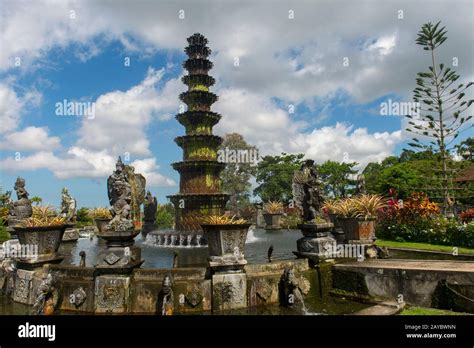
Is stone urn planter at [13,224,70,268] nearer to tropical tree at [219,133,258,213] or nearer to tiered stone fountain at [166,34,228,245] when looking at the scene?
tiered stone fountain at [166,34,228,245]

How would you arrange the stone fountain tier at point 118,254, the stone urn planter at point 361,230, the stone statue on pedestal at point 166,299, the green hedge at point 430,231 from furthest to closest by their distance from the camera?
the green hedge at point 430,231 → the stone urn planter at point 361,230 → the stone fountain tier at point 118,254 → the stone statue on pedestal at point 166,299

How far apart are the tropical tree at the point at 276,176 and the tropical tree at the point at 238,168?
5.02 ft

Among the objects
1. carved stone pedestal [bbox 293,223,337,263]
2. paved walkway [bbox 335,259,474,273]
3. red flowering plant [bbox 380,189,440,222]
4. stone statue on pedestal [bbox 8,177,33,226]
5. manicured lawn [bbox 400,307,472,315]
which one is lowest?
manicured lawn [bbox 400,307,472,315]

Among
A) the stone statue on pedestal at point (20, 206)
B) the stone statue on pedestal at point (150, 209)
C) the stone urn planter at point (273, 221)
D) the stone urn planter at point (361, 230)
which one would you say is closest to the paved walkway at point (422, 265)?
the stone urn planter at point (361, 230)

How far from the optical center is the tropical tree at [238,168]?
42.5 m

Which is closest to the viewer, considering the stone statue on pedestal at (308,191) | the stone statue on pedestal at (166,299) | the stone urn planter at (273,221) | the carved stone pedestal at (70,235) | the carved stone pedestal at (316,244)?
the stone statue on pedestal at (166,299)

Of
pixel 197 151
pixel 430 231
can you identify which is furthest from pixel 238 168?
pixel 430 231

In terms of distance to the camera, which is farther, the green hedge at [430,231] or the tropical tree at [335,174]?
the tropical tree at [335,174]

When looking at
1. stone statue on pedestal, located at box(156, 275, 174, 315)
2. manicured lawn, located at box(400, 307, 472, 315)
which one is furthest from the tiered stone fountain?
manicured lawn, located at box(400, 307, 472, 315)

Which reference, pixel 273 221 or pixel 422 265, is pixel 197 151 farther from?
pixel 422 265

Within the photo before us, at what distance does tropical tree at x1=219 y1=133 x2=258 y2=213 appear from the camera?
139ft

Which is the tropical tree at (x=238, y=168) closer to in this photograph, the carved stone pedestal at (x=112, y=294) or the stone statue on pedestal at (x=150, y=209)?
the stone statue on pedestal at (x=150, y=209)

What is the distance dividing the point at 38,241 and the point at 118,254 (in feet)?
7.74

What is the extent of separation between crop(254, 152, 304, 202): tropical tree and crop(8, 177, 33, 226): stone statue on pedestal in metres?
30.2
